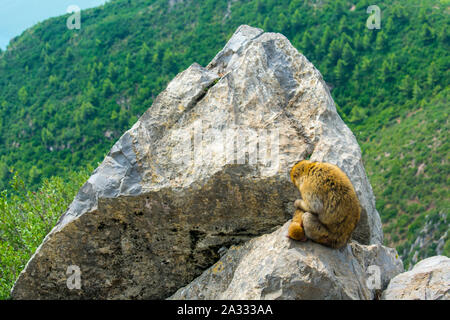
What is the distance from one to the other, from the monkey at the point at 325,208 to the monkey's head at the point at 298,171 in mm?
39

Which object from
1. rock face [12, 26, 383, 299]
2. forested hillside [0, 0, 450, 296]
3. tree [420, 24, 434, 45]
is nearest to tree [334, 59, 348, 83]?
forested hillside [0, 0, 450, 296]

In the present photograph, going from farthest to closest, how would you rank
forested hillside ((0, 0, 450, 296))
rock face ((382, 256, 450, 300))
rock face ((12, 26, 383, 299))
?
forested hillside ((0, 0, 450, 296))
rock face ((12, 26, 383, 299))
rock face ((382, 256, 450, 300))

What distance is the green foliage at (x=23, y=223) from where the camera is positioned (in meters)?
12.1

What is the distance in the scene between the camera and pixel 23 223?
544 inches

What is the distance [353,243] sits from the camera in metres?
7.75

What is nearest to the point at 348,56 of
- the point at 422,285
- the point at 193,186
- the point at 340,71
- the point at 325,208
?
the point at 340,71

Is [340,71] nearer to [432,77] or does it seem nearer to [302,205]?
[432,77]

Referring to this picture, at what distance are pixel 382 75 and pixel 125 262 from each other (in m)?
40.8

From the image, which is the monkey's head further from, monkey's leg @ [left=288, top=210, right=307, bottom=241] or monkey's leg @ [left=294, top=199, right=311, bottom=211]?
monkey's leg @ [left=288, top=210, right=307, bottom=241]

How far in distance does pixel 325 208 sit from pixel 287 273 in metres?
1.05

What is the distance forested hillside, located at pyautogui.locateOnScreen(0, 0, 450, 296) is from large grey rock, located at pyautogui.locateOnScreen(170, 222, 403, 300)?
1818 cm

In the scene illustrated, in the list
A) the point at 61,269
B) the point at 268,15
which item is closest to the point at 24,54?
the point at 268,15

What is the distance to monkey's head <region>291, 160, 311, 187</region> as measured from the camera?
6613mm

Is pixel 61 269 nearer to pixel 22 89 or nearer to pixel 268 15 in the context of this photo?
pixel 22 89
